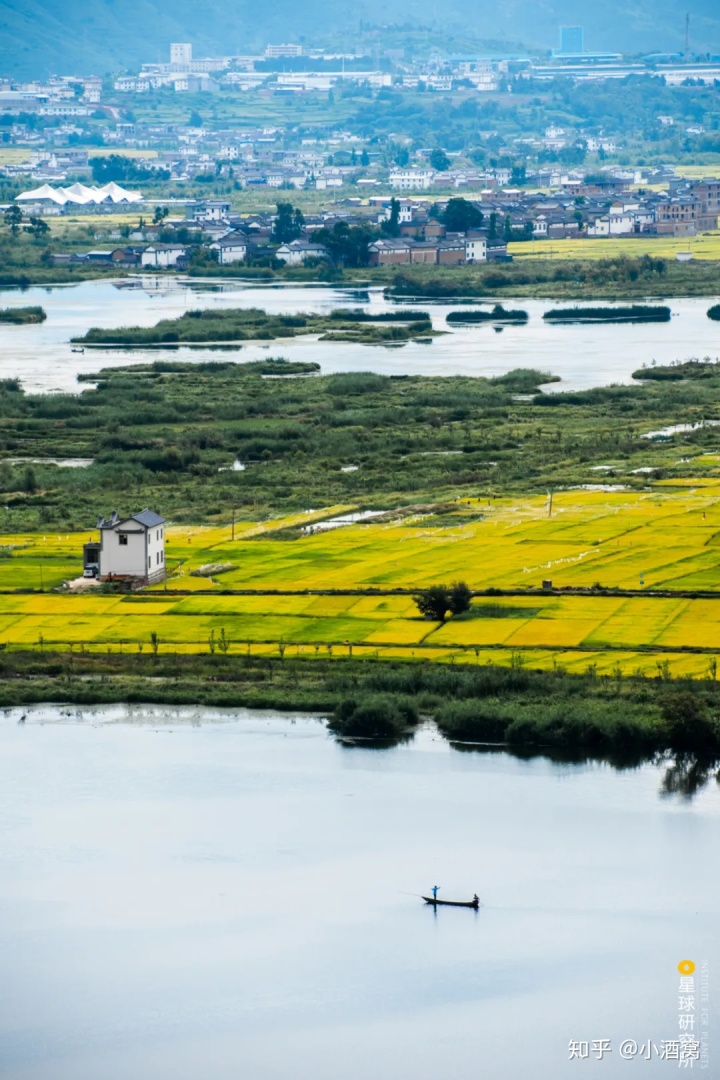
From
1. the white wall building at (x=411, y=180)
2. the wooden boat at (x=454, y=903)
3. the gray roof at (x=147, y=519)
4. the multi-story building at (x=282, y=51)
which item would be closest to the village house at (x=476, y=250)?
→ the white wall building at (x=411, y=180)

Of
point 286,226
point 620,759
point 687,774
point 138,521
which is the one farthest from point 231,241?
point 687,774

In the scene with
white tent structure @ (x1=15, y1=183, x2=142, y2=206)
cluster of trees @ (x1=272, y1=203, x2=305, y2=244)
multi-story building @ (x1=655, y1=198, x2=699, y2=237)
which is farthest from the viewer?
white tent structure @ (x1=15, y1=183, x2=142, y2=206)

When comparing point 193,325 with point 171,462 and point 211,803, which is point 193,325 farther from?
point 211,803

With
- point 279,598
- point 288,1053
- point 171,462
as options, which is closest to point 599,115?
point 171,462

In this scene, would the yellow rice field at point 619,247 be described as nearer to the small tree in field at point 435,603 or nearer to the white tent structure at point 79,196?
the white tent structure at point 79,196

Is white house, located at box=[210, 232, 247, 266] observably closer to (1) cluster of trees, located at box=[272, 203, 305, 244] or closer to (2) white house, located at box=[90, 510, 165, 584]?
(1) cluster of trees, located at box=[272, 203, 305, 244]

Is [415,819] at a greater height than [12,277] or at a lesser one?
lesser

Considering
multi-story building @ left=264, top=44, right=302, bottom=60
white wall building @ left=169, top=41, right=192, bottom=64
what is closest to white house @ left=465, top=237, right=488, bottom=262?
white wall building @ left=169, top=41, right=192, bottom=64
